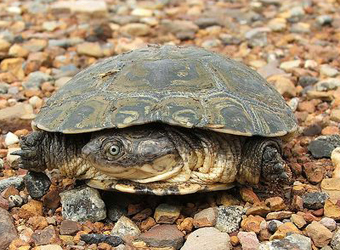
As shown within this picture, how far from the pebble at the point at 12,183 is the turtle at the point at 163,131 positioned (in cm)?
19

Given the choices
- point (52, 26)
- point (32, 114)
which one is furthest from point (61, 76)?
point (52, 26)

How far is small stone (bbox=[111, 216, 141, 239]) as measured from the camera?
9.92 ft

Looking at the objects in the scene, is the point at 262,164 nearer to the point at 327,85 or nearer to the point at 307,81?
the point at 327,85

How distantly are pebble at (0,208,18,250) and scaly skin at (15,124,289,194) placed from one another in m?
0.42

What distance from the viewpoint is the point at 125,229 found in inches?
120

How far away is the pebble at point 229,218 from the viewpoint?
305cm

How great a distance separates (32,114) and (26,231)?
1800 mm

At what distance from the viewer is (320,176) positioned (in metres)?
3.62

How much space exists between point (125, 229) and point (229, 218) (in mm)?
607

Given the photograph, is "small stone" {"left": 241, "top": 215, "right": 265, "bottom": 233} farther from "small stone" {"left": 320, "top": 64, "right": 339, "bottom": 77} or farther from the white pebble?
"small stone" {"left": 320, "top": 64, "right": 339, "bottom": 77}

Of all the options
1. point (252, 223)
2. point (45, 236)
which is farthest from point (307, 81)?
point (45, 236)

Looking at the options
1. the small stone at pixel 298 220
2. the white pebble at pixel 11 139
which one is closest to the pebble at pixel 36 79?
the white pebble at pixel 11 139

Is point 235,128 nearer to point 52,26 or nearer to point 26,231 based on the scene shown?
point 26,231

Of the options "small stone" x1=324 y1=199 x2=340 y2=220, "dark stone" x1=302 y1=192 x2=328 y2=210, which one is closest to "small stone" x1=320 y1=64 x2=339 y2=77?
"dark stone" x1=302 y1=192 x2=328 y2=210
